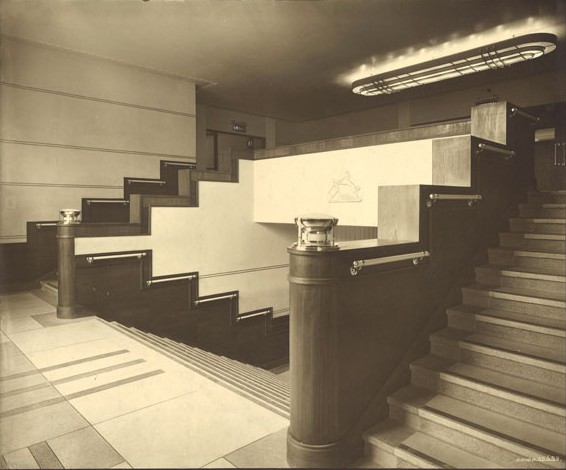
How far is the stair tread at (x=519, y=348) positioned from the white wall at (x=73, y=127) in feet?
16.4

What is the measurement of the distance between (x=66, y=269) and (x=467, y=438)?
3724mm

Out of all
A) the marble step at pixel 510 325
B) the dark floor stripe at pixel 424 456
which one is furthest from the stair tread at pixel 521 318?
the dark floor stripe at pixel 424 456

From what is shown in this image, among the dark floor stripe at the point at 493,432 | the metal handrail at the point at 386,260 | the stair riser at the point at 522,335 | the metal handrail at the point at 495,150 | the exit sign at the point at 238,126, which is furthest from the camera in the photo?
the exit sign at the point at 238,126

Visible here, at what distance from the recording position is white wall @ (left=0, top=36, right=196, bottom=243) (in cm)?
519

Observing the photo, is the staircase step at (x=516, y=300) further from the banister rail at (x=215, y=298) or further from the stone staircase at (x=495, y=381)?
the banister rail at (x=215, y=298)

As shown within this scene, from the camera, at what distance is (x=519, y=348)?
7.87 ft

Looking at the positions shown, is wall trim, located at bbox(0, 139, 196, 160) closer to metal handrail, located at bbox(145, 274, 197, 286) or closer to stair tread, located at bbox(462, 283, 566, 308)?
metal handrail, located at bbox(145, 274, 197, 286)

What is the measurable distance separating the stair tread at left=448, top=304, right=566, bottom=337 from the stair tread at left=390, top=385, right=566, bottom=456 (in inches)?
23.2

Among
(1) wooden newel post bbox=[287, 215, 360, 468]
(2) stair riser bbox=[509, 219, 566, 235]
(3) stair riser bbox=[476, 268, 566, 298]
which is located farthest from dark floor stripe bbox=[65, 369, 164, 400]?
(2) stair riser bbox=[509, 219, 566, 235]

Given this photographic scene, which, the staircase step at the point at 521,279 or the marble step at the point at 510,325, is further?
the staircase step at the point at 521,279

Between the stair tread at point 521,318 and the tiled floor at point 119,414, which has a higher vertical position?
the stair tread at point 521,318

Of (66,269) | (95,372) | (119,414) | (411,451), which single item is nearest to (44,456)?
(119,414)

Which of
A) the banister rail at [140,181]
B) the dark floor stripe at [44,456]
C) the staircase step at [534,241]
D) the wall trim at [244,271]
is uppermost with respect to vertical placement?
the banister rail at [140,181]

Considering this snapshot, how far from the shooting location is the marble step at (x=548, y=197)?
3.53m
